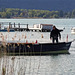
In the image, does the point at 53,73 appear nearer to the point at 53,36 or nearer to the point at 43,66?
the point at 43,66

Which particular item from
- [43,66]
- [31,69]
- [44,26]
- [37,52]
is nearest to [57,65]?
[43,66]

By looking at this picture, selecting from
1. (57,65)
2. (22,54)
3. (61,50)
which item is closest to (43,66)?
(57,65)

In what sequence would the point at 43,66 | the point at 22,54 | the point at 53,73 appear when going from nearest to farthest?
1. the point at 53,73
2. the point at 43,66
3. the point at 22,54

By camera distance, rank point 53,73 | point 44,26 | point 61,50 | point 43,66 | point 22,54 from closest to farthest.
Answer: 1. point 53,73
2. point 43,66
3. point 22,54
4. point 61,50
5. point 44,26

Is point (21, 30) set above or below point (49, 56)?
below

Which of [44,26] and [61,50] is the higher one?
[61,50]

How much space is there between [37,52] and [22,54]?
71.6 inches

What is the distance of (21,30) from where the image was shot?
4082 inches

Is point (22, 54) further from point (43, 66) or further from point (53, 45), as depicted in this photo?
point (43, 66)

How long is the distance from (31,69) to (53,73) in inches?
65.2

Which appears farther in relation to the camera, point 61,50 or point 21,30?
point 21,30

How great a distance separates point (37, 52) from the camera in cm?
3781

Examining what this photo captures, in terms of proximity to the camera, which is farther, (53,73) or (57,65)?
(57,65)

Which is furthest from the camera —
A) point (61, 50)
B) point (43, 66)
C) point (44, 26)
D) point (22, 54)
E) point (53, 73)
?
point (44, 26)
